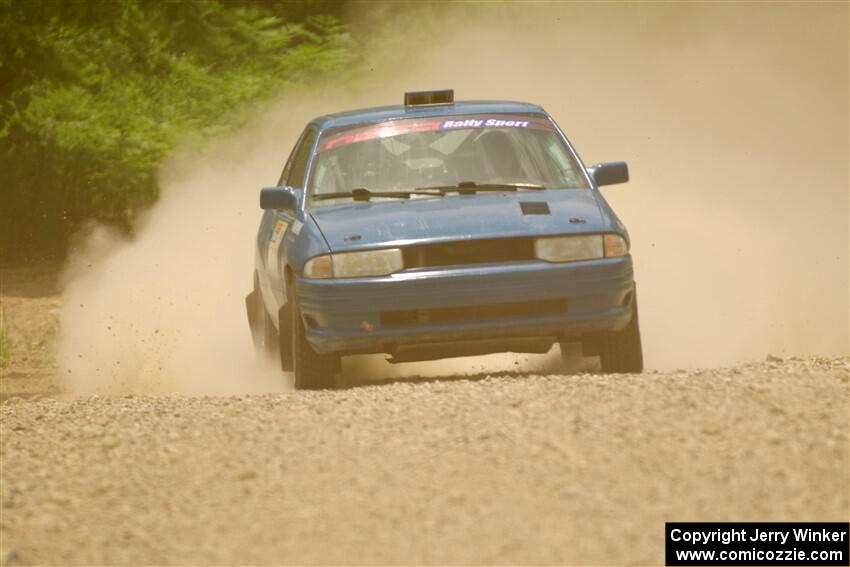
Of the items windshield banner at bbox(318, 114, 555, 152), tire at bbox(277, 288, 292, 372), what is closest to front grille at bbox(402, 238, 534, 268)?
tire at bbox(277, 288, 292, 372)

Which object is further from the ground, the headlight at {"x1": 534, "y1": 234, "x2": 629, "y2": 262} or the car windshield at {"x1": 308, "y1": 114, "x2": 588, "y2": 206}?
the car windshield at {"x1": 308, "y1": 114, "x2": 588, "y2": 206}

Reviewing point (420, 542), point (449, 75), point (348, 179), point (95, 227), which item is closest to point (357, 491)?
point (420, 542)

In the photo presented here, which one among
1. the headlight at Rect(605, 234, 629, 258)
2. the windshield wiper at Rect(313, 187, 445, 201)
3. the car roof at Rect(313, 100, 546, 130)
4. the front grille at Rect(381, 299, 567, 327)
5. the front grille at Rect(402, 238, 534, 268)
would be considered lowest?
the front grille at Rect(381, 299, 567, 327)

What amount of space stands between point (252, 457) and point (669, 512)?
181 centimetres

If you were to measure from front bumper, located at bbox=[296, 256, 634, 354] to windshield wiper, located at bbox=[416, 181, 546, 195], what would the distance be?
37.7 inches

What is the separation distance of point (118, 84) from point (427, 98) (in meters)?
11.6

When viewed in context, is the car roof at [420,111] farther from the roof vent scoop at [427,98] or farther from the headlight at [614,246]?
the headlight at [614,246]

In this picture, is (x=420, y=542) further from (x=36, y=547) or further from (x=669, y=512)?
(x=36, y=547)

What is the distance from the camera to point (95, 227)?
20.5m

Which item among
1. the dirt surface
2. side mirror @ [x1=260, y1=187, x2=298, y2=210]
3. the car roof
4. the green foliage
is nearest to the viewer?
side mirror @ [x1=260, y1=187, x2=298, y2=210]

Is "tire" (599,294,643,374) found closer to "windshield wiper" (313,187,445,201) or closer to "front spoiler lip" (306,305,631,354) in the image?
"front spoiler lip" (306,305,631,354)

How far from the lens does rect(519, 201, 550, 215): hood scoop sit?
9758 mm

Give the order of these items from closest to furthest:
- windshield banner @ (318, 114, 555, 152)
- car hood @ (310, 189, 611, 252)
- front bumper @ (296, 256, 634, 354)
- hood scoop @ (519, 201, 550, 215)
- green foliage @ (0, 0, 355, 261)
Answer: front bumper @ (296, 256, 634, 354) → car hood @ (310, 189, 611, 252) → hood scoop @ (519, 201, 550, 215) → windshield banner @ (318, 114, 555, 152) → green foliage @ (0, 0, 355, 261)

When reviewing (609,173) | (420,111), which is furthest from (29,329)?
(609,173)
